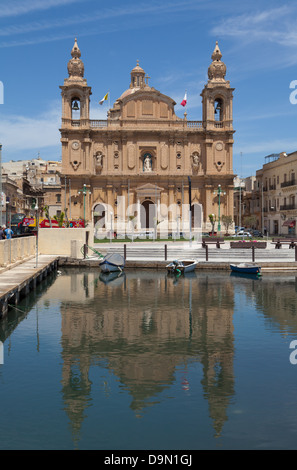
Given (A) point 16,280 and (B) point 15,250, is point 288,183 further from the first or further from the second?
(A) point 16,280

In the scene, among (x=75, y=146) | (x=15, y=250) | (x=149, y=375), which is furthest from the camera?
(x=75, y=146)

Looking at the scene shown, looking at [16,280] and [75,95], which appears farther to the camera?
[75,95]

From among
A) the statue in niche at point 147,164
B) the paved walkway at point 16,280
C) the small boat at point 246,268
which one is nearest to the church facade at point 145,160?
the statue in niche at point 147,164

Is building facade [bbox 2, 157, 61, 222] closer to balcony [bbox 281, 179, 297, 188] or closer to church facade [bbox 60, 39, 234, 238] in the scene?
church facade [bbox 60, 39, 234, 238]

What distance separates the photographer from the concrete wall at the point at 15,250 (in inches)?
931

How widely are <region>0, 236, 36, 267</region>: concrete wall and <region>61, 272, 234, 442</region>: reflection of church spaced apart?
399cm

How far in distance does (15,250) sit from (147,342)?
47.3 ft

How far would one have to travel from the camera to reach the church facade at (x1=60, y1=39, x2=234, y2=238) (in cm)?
6188

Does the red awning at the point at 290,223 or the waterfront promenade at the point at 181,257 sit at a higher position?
the red awning at the point at 290,223

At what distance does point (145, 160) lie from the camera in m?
63.0

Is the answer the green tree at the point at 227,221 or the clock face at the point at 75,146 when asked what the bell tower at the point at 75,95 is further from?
the green tree at the point at 227,221

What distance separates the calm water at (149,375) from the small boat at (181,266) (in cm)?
941

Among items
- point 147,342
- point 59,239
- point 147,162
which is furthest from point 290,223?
point 147,342

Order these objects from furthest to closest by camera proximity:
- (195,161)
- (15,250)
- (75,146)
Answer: (195,161), (75,146), (15,250)
